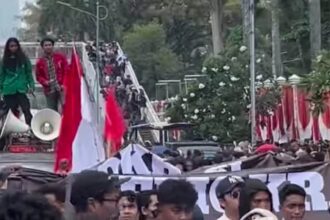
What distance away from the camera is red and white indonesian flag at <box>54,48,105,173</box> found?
11.6m

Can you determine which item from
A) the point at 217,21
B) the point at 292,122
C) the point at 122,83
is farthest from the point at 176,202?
the point at 217,21

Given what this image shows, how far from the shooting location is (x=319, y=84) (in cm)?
2311

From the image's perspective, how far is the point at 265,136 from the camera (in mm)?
45562

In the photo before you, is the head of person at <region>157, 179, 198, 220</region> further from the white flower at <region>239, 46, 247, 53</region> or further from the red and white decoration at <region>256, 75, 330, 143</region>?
the white flower at <region>239, 46, 247, 53</region>

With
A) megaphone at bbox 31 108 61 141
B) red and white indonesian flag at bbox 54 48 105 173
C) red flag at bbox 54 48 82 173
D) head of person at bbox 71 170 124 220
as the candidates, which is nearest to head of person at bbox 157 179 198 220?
head of person at bbox 71 170 124 220

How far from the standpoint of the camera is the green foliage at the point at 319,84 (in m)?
22.9

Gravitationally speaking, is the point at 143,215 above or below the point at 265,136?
below

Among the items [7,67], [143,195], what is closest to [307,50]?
[7,67]

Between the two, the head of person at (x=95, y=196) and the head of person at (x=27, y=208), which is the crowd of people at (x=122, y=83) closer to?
the head of person at (x=95, y=196)

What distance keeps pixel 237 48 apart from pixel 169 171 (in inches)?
1137

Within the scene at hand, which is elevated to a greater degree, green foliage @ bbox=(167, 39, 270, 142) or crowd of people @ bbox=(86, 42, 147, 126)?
crowd of people @ bbox=(86, 42, 147, 126)

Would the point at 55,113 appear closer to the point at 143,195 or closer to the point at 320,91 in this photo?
the point at 143,195

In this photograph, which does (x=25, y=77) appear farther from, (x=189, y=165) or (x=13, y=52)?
(x=189, y=165)

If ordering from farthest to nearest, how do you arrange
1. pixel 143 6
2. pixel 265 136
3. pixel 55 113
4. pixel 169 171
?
pixel 143 6
pixel 265 136
pixel 55 113
pixel 169 171
